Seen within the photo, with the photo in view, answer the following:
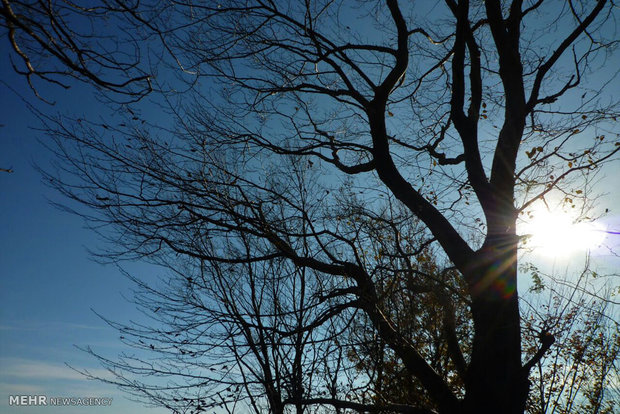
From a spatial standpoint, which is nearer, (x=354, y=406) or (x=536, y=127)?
(x=354, y=406)

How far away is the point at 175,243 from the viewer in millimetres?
4371

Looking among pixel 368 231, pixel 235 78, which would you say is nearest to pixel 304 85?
pixel 235 78

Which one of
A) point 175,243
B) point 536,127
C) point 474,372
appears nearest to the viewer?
point 474,372

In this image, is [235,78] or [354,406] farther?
[235,78]

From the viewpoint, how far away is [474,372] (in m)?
3.92

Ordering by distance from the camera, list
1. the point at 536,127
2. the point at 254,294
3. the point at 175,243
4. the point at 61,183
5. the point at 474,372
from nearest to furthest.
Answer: the point at 61,183 < the point at 474,372 < the point at 175,243 < the point at 254,294 < the point at 536,127

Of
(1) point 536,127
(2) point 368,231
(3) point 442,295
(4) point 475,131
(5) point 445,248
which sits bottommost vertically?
(3) point 442,295

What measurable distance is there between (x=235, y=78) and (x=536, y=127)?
4.40 meters

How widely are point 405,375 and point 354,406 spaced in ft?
3.58

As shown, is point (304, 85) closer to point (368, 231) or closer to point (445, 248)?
point (368, 231)

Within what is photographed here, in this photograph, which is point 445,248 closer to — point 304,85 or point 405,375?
point 405,375

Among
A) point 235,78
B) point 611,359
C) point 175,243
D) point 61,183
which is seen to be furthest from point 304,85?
point 611,359

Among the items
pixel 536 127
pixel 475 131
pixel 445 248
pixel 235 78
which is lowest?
pixel 445 248

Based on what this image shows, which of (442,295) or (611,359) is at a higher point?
(442,295)
